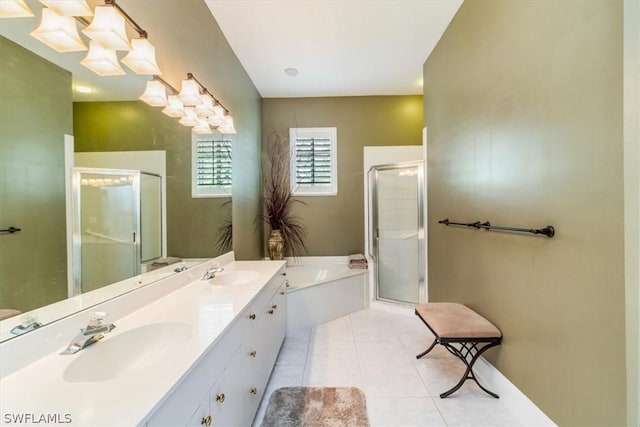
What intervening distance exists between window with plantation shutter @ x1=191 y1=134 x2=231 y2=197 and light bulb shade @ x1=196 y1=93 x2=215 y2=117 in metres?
0.17

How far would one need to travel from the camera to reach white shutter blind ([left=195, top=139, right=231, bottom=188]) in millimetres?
2018

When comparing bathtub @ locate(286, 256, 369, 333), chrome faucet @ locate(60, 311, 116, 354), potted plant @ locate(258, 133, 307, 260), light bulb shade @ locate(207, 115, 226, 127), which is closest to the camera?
chrome faucet @ locate(60, 311, 116, 354)

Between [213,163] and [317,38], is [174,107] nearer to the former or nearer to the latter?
[213,163]

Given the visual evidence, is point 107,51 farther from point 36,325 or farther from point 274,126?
point 274,126

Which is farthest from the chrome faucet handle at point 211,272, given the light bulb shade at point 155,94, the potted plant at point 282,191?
the potted plant at point 282,191

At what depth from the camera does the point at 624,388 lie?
100 centimetres

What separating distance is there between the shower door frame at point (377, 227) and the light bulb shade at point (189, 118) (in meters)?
2.32

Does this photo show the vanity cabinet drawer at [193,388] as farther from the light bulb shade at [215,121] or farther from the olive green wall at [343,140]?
the olive green wall at [343,140]

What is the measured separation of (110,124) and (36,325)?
85 cm

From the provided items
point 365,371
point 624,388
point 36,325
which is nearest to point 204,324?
point 36,325

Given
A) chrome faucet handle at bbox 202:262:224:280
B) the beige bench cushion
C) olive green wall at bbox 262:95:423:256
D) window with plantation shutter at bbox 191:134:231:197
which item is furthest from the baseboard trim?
window with plantation shutter at bbox 191:134:231:197

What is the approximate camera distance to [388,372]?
2.05 metres

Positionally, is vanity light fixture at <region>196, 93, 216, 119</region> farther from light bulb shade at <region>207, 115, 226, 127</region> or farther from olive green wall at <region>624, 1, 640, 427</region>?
olive green wall at <region>624, 1, 640, 427</region>

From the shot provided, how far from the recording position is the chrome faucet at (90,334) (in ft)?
2.97
